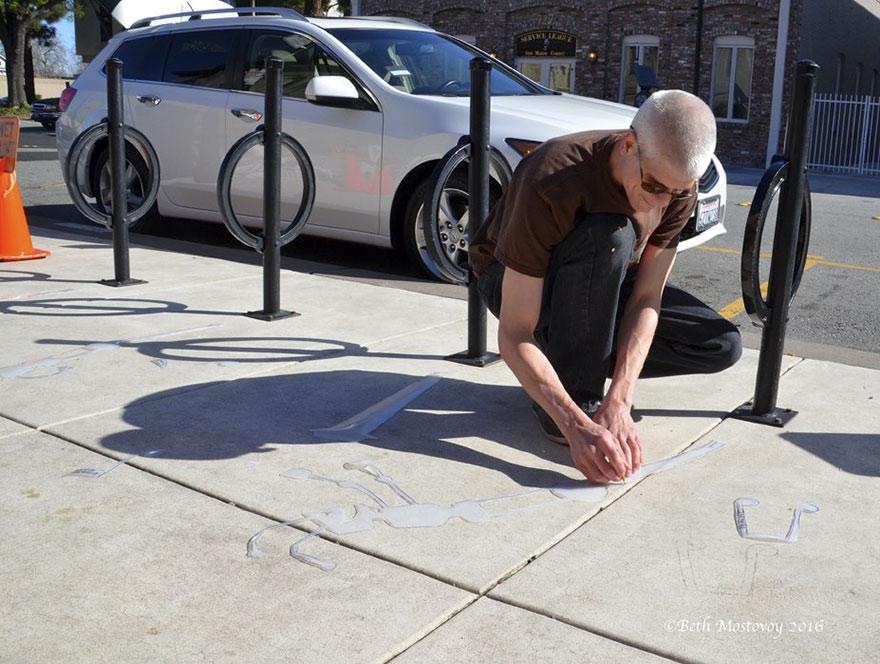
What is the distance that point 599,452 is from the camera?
9.82ft

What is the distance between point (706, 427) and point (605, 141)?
1.22 meters

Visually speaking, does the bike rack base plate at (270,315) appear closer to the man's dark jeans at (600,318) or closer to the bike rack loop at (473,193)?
the bike rack loop at (473,193)

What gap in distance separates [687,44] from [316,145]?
18.4m

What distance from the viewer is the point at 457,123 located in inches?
254

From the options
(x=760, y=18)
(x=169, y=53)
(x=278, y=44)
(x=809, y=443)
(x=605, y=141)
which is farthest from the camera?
(x=760, y=18)

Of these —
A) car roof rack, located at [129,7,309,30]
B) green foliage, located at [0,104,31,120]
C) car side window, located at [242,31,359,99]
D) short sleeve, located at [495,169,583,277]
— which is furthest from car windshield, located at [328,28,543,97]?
green foliage, located at [0,104,31,120]

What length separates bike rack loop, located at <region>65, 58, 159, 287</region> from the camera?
559 centimetres

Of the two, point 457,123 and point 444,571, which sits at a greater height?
point 457,123

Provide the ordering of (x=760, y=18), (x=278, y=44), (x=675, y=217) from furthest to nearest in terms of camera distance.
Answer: (x=760, y=18), (x=278, y=44), (x=675, y=217)

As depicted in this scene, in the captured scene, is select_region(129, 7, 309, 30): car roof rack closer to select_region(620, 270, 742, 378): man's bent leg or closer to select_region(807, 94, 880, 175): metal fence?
select_region(620, 270, 742, 378): man's bent leg

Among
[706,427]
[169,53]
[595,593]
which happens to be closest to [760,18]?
[169,53]

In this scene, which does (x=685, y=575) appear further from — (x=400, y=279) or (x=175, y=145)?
(x=175, y=145)

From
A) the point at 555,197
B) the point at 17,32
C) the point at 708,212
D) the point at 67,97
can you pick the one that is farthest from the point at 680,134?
the point at 17,32

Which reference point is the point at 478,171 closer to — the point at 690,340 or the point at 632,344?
the point at 690,340
